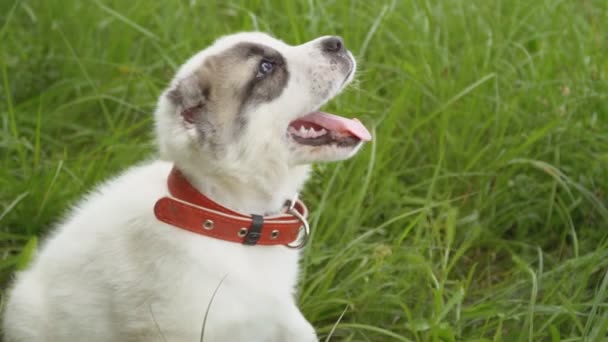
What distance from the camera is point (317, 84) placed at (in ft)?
9.50

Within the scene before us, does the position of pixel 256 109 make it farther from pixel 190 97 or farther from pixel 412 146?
pixel 412 146

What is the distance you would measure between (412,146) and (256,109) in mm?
1382

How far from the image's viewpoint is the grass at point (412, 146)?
3.31 metres

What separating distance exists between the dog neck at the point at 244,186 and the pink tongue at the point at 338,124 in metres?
0.17

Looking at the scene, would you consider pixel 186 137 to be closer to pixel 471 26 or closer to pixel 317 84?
pixel 317 84

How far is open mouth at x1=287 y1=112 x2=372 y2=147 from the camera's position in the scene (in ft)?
9.45

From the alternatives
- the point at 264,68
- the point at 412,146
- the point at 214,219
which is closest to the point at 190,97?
the point at 264,68

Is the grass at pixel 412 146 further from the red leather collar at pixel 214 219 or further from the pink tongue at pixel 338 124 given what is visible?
the pink tongue at pixel 338 124

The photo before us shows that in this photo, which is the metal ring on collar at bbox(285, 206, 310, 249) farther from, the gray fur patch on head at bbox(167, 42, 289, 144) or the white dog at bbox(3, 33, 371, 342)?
the gray fur patch on head at bbox(167, 42, 289, 144)

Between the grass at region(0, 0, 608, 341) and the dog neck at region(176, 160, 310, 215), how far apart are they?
49cm

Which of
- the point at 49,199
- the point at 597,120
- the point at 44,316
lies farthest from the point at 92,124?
the point at 597,120

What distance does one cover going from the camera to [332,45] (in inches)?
118

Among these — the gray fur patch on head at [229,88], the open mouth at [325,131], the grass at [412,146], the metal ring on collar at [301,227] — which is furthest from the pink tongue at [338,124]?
the grass at [412,146]

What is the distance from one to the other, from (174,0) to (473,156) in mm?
1940
